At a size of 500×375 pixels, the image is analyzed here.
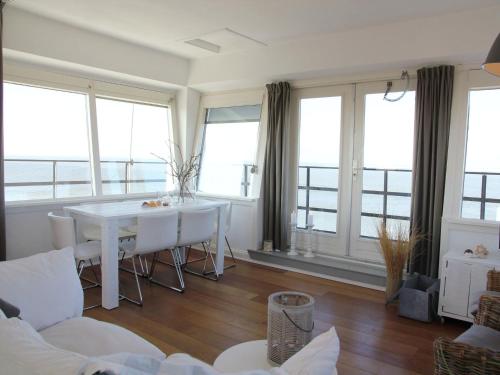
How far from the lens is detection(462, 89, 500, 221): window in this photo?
3.78 meters

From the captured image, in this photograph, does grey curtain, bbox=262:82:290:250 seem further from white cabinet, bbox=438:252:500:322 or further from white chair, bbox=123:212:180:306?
white cabinet, bbox=438:252:500:322

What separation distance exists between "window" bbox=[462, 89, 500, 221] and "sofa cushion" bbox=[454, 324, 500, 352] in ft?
6.08

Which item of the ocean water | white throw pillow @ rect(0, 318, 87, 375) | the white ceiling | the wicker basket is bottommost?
the wicker basket

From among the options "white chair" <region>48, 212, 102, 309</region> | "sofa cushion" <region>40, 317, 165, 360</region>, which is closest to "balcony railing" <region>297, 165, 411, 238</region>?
"white chair" <region>48, 212, 102, 309</region>

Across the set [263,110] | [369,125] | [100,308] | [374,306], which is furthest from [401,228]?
[100,308]

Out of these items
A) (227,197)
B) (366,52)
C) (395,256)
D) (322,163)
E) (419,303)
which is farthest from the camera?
(227,197)

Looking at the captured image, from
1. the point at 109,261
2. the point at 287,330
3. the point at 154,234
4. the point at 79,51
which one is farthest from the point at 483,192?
the point at 79,51

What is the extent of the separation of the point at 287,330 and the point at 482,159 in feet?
9.68

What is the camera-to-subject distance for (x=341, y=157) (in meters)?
4.70

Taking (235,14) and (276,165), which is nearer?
(235,14)

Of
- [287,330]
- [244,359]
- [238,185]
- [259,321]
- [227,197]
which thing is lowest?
[259,321]

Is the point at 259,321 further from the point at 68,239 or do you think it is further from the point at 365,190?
the point at 365,190

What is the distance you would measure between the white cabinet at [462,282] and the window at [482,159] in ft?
2.02

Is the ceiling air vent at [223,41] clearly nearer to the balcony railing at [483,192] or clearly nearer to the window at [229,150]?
the window at [229,150]
